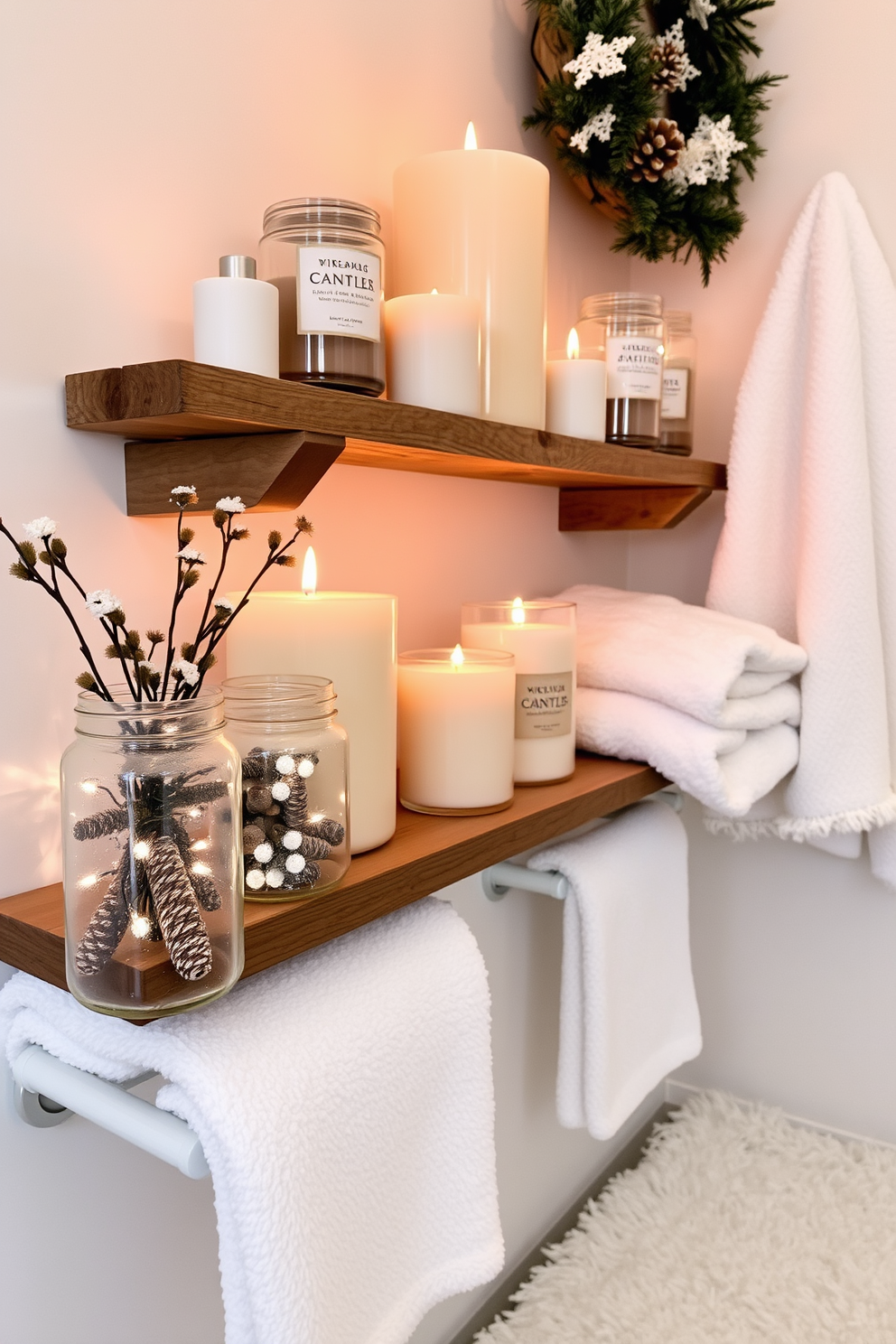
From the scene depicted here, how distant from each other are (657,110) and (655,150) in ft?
0.11

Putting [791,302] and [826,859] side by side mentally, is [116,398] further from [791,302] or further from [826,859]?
[826,859]

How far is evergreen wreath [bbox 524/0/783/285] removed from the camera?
859 mm

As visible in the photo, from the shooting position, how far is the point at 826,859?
46.3 inches

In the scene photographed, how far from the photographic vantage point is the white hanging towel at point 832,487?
99 cm

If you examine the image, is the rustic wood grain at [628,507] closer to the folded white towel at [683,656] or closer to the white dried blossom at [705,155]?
the folded white towel at [683,656]

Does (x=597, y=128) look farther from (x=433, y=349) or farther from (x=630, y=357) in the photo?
(x=433, y=349)

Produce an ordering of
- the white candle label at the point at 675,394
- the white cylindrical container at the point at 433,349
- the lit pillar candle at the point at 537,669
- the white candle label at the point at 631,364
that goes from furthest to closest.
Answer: the white candle label at the point at 675,394, the white candle label at the point at 631,364, the lit pillar candle at the point at 537,669, the white cylindrical container at the point at 433,349

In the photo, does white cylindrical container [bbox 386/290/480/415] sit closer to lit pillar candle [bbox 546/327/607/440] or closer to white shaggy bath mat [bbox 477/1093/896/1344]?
lit pillar candle [bbox 546/327/607/440]

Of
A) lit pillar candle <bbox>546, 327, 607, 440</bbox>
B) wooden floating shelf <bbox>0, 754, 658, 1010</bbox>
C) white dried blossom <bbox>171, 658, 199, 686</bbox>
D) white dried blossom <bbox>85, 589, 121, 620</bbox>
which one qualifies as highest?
lit pillar candle <bbox>546, 327, 607, 440</bbox>

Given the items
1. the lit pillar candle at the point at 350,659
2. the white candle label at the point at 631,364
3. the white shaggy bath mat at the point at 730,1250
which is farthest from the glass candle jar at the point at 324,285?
the white shaggy bath mat at the point at 730,1250

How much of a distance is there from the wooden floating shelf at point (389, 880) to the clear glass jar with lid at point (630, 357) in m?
0.31

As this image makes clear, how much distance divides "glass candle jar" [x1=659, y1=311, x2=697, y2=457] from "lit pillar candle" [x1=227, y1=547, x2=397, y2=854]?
0.51 metres

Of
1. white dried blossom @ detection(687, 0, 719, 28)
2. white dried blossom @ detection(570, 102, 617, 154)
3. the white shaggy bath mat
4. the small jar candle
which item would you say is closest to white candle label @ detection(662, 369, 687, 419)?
Result: white dried blossom @ detection(570, 102, 617, 154)

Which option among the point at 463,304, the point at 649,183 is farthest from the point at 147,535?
the point at 649,183
